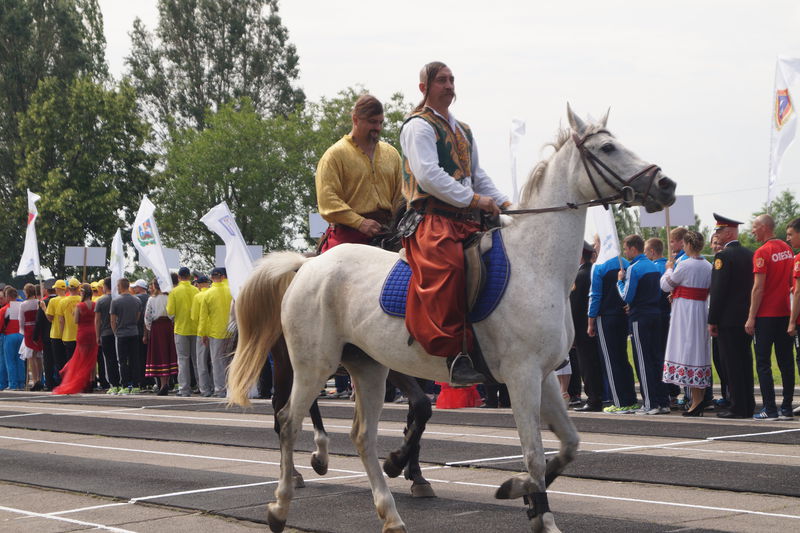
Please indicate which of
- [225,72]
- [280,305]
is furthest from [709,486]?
[225,72]

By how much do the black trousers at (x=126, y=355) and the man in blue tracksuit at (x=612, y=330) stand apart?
36.9 feet

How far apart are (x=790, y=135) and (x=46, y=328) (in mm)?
17407

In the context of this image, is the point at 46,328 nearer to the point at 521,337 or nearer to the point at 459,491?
the point at 459,491

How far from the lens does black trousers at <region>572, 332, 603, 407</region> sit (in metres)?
15.4

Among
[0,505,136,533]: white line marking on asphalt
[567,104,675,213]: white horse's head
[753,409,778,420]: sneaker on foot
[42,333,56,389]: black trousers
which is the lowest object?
[42,333,56,389]: black trousers

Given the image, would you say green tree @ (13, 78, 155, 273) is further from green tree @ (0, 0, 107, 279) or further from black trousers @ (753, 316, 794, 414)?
black trousers @ (753, 316, 794, 414)

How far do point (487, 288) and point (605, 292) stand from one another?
30.1 feet

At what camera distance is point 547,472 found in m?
6.57

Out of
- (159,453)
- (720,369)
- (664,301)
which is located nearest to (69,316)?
A: (159,453)

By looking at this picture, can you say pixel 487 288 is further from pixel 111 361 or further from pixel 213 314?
pixel 111 361

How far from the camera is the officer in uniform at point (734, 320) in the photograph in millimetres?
13367

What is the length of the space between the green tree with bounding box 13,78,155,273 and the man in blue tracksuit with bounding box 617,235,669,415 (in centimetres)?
3924

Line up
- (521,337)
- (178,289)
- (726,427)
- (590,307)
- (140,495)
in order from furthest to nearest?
(178,289) → (590,307) → (726,427) → (140,495) → (521,337)

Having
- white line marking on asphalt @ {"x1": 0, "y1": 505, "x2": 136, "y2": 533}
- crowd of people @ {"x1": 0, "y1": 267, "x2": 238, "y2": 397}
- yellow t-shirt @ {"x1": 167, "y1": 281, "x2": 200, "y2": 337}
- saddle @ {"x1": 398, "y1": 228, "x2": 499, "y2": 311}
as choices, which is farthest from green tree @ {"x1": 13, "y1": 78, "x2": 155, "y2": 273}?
saddle @ {"x1": 398, "y1": 228, "x2": 499, "y2": 311}
